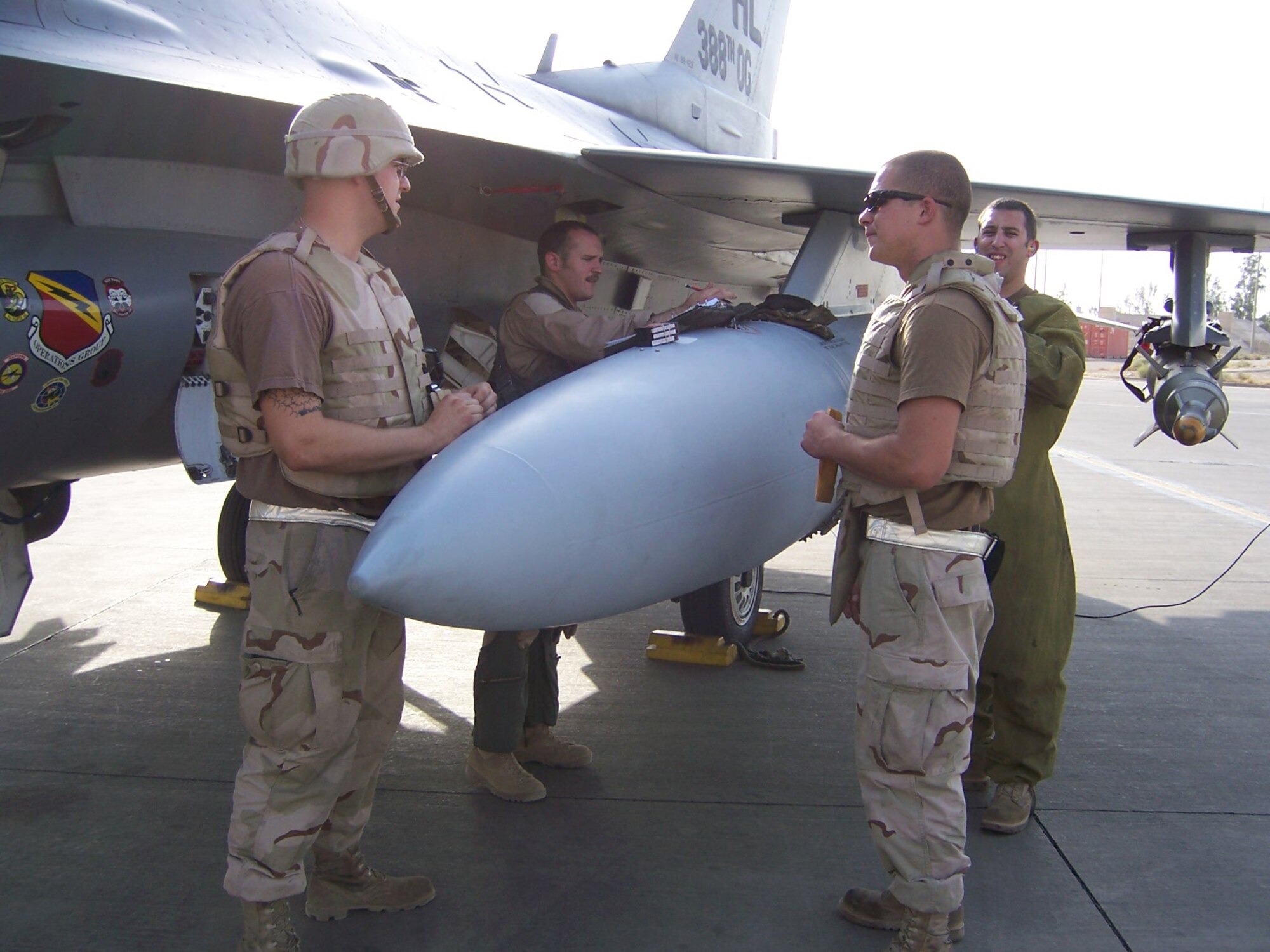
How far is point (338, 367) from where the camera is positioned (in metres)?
2.41

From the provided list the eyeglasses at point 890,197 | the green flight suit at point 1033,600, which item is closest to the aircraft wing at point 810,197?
the green flight suit at point 1033,600

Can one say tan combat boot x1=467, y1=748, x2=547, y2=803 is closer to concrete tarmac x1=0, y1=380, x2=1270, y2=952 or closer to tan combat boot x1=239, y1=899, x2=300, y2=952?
concrete tarmac x1=0, y1=380, x2=1270, y2=952

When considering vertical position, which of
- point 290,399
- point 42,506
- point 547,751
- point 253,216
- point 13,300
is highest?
point 253,216

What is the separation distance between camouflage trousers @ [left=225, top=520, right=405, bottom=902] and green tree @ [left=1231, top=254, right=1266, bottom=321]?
278 feet

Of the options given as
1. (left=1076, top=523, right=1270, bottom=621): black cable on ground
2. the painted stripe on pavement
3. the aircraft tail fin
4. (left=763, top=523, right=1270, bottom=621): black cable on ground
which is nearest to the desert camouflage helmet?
(left=763, top=523, right=1270, bottom=621): black cable on ground

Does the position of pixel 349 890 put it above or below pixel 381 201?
below

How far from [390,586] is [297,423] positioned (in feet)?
1.39

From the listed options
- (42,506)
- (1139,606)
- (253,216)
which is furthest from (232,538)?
(1139,606)

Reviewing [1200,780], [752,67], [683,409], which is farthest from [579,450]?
[752,67]

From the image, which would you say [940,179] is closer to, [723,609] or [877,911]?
[877,911]

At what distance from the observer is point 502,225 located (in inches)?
183

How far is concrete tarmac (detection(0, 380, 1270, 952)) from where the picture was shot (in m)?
2.76

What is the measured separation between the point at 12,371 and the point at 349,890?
1678 millimetres

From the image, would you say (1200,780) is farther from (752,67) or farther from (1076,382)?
(752,67)
